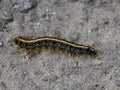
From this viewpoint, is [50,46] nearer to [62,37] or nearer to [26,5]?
[62,37]

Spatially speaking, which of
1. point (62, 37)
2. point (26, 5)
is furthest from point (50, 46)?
point (26, 5)

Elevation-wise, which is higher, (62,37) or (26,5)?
(26,5)

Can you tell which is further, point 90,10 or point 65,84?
point 90,10

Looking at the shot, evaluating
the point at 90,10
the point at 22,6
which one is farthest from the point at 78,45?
the point at 22,6

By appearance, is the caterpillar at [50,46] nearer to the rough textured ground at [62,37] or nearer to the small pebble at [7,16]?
the rough textured ground at [62,37]

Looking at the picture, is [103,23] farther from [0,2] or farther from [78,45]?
[0,2]

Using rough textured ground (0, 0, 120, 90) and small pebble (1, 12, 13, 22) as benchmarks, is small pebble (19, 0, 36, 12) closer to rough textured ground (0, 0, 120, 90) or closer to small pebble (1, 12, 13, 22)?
rough textured ground (0, 0, 120, 90)

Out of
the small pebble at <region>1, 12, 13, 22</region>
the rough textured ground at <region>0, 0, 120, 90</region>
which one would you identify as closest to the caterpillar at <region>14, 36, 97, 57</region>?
the rough textured ground at <region>0, 0, 120, 90</region>
